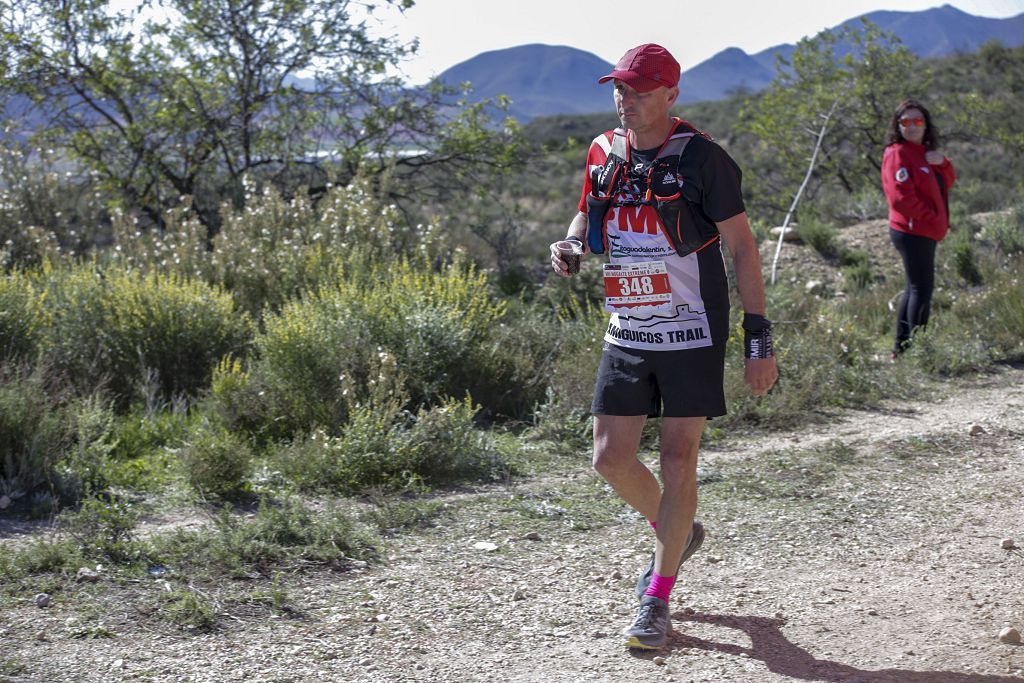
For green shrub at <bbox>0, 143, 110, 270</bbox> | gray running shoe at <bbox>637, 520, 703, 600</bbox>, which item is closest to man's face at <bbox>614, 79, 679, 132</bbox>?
gray running shoe at <bbox>637, 520, 703, 600</bbox>

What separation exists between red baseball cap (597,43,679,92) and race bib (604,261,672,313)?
0.58 m

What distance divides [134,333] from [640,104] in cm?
470

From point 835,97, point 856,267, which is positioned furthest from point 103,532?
point 835,97

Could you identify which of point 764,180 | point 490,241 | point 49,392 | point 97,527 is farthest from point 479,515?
point 764,180

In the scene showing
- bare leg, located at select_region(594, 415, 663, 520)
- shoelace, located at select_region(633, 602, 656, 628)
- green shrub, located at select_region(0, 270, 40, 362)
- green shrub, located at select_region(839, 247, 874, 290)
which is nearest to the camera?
shoelace, located at select_region(633, 602, 656, 628)

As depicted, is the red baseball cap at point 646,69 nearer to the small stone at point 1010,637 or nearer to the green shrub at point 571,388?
the small stone at point 1010,637

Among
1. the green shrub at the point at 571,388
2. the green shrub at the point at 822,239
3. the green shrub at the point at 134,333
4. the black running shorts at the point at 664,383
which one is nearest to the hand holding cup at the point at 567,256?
the black running shorts at the point at 664,383

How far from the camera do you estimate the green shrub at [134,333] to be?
718 cm

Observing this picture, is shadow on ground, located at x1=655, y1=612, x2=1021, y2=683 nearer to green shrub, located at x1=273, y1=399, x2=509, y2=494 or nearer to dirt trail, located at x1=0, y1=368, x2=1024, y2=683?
dirt trail, located at x1=0, y1=368, x2=1024, y2=683

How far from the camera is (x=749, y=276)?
3.70m

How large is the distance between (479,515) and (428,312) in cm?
198

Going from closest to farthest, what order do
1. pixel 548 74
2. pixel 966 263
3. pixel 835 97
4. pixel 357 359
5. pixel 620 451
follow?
pixel 620 451
pixel 357 359
pixel 966 263
pixel 835 97
pixel 548 74

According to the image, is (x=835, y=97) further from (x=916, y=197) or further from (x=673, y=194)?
(x=673, y=194)

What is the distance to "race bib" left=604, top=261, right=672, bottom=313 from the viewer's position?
12.2ft
